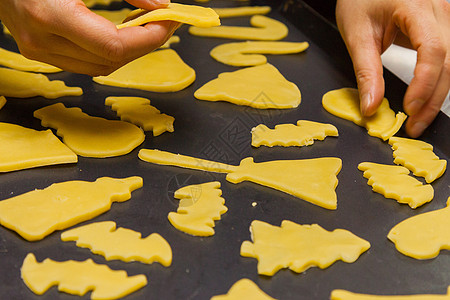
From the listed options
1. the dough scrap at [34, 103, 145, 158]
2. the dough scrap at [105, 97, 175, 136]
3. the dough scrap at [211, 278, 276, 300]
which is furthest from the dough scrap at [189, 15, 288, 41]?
the dough scrap at [211, 278, 276, 300]

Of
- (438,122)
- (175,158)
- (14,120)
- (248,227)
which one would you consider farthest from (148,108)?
(438,122)

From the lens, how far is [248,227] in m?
1.01

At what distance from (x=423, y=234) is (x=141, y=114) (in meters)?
0.74

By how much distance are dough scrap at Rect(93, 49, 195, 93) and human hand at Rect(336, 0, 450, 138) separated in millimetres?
499

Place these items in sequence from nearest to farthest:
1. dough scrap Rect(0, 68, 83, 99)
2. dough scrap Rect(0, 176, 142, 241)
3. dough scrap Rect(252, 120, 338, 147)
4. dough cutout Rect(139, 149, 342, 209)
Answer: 1. dough scrap Rect(0, 176, 142, 241)
2. dough cutout Rect(139, 149, 342, 209)
3. dough scrap Rect(252, 120, 338, 147)
4. dough scrap Rect(0, 68, 83, 99)

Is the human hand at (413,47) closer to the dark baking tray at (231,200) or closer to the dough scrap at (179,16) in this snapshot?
the dark baking tray at (231,200)

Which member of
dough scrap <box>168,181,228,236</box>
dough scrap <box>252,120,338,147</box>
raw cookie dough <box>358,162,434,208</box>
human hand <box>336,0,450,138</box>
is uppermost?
human hand <box>336,0,450,138</box>

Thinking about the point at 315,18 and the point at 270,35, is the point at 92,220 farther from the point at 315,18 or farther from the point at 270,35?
the point at 315,18

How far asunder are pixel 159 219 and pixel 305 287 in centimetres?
32

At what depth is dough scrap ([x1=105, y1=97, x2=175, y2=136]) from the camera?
4.23ft

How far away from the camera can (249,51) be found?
5.49 feet

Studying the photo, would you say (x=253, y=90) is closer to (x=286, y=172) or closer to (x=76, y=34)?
(x=286, y=172)

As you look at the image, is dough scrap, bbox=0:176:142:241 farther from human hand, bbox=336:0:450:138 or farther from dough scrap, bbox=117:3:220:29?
human hand, bbox=336:0:450:138

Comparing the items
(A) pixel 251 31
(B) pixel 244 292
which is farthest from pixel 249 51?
(B) pixel 244 292
